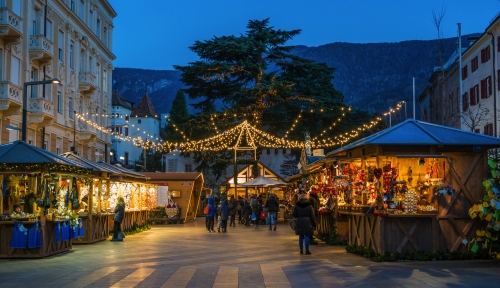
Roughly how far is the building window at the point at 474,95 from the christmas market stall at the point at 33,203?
30.2 metres

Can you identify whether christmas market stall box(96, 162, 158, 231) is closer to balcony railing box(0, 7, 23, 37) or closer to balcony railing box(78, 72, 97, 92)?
balcony railing box(0, 7, 23, 37)

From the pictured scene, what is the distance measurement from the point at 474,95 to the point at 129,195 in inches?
984

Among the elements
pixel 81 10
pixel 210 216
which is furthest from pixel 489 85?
pixel 81 10

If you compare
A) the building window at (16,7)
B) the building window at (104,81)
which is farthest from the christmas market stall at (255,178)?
the building window at (16,7)

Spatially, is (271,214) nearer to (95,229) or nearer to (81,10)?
(95,229)

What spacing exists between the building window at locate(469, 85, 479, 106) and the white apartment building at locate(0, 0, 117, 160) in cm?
2637

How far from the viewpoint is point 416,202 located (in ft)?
52.2

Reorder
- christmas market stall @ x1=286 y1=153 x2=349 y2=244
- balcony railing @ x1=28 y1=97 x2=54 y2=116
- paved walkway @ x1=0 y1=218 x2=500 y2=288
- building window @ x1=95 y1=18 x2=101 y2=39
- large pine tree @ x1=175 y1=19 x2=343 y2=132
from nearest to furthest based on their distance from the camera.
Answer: paved walkway @ x1=0 y1=218 x2=500 y2=288 → christmas market stall @ x1=286 y1=153 x2=349 y2=244 → balcony railing @ x1=28 y1=97 x2=54 y2=116 → large pine tree @ x1=175 y1=19 x2=343 y2=132 → building window @ x1=95 y1=18 x2=101 y2=39

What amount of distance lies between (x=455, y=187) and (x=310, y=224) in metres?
4.05

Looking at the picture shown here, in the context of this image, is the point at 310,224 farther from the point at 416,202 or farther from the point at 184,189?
the point at 184,189

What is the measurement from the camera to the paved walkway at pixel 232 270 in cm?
1213

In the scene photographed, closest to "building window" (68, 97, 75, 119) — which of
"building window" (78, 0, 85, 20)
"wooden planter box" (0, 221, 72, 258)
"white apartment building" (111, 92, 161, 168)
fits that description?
"building window" (78, 0, 85, 20)

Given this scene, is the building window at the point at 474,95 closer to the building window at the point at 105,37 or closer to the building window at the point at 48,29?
the building window at the point at 48,29

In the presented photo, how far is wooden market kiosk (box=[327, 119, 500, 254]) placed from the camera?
15719 millimetres
